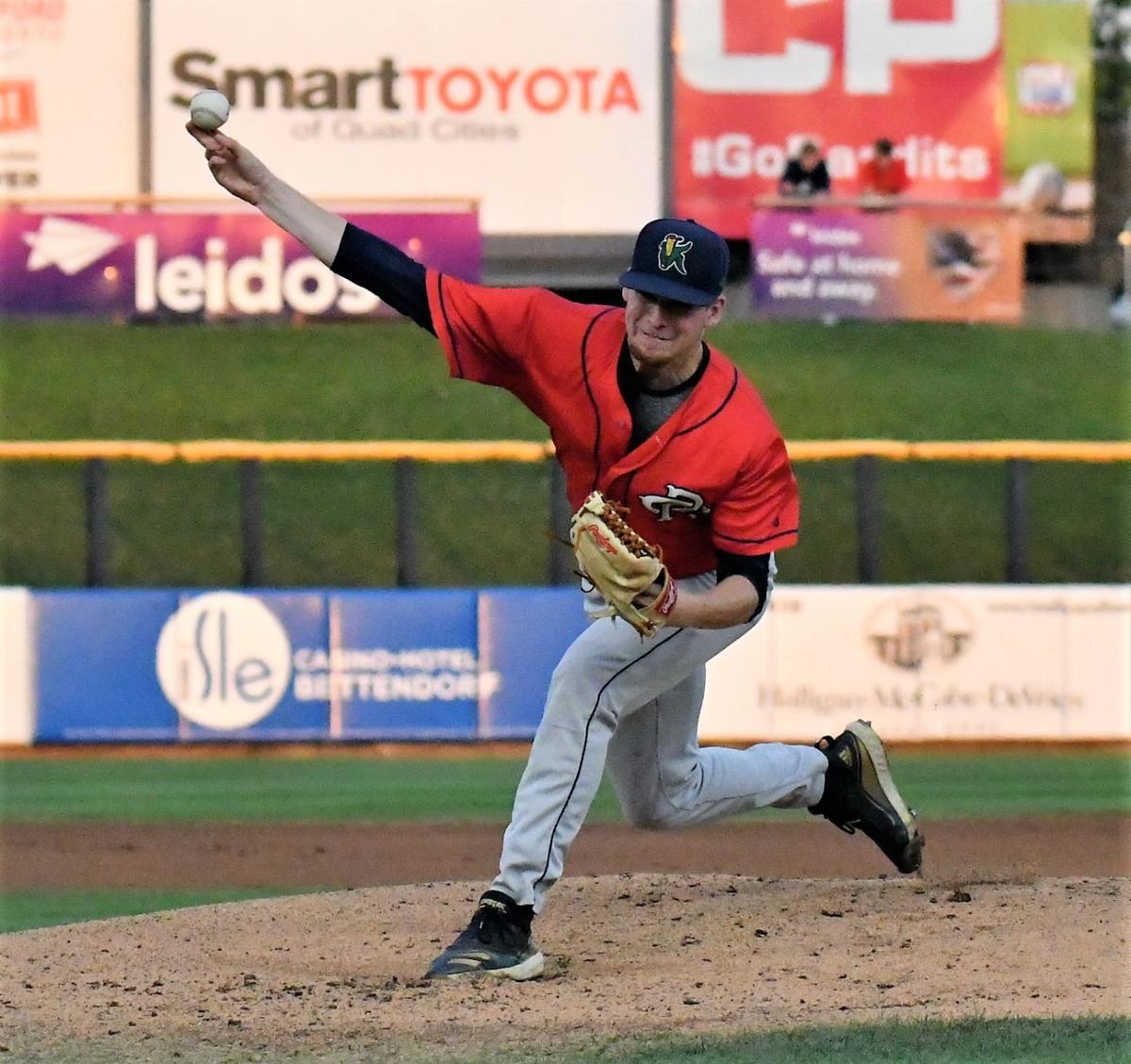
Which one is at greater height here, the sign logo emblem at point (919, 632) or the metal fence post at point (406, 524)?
the metal fence post at point (406, 524)

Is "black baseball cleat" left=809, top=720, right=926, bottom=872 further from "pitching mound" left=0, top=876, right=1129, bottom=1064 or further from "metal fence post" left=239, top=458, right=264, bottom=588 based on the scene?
"metal fence post" left=239, top=458, right=264, bottom=588

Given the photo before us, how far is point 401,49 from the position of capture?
19.7 meters

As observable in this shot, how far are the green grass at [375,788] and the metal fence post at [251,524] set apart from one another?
100 cm

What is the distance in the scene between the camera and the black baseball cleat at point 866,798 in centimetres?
584

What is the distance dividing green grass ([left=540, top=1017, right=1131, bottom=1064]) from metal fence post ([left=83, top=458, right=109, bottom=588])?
24.3 ft

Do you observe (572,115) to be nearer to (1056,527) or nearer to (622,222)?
(622,222)

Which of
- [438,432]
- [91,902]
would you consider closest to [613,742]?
[91,902]

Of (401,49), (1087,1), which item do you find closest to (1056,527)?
(401,49)

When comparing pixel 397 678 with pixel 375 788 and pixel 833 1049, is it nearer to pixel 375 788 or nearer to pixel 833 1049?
pixel 375 788

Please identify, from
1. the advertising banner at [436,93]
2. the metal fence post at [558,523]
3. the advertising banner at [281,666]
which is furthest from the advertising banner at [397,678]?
the advertising banner at [436,93]

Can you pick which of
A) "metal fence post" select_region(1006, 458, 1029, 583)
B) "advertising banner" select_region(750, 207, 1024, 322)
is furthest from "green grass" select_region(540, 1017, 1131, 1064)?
"advertising banner" select_region(750, 207, 1024, 322)

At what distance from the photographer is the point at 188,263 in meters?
18.8

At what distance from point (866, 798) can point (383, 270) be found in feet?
6.85

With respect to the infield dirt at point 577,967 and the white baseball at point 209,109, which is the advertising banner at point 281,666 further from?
the white baseball at point 209,109
